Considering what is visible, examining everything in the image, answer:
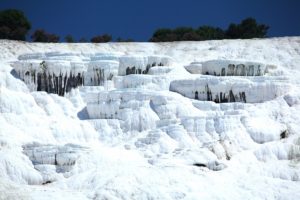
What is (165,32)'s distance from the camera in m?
66.9

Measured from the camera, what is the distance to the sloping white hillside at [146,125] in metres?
33.3

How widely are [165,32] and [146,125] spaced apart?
1122 inches

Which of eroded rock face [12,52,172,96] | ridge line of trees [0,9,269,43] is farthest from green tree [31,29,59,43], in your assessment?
eroded rock face [12,52,172,96]

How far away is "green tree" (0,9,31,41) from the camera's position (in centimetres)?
5956

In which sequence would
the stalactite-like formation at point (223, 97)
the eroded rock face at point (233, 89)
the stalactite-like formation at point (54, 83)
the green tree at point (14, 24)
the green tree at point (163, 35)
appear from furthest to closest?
the green tree at point (163, 35), the green tree at point (14, 24), the stalactite-like formation at point (54, 83), the stalactite-like formation at point (223, 97), the eroded rock face at point (233, 89)

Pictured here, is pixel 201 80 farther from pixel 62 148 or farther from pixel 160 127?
pixel 62 148

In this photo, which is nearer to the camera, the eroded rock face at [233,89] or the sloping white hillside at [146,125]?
the sloping white hillside at [146,125]

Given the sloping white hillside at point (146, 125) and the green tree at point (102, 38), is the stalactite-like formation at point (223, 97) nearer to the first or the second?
the sloping white hillside at point (146, 125)

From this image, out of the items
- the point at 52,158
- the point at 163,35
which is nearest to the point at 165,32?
the point at 163,35

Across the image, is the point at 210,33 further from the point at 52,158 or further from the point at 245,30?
the point at 52,158

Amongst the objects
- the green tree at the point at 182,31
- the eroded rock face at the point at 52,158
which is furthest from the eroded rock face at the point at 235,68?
the green tree at the point at 182,31

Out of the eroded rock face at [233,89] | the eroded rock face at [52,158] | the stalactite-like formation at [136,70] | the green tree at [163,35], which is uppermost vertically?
the green tree at [163,35]

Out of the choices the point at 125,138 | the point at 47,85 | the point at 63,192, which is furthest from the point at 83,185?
the point at 47,85

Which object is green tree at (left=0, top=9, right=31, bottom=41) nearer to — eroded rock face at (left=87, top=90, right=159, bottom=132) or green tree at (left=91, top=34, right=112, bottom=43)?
green tree at (left=91, top=34, right=112, bottom=43)
